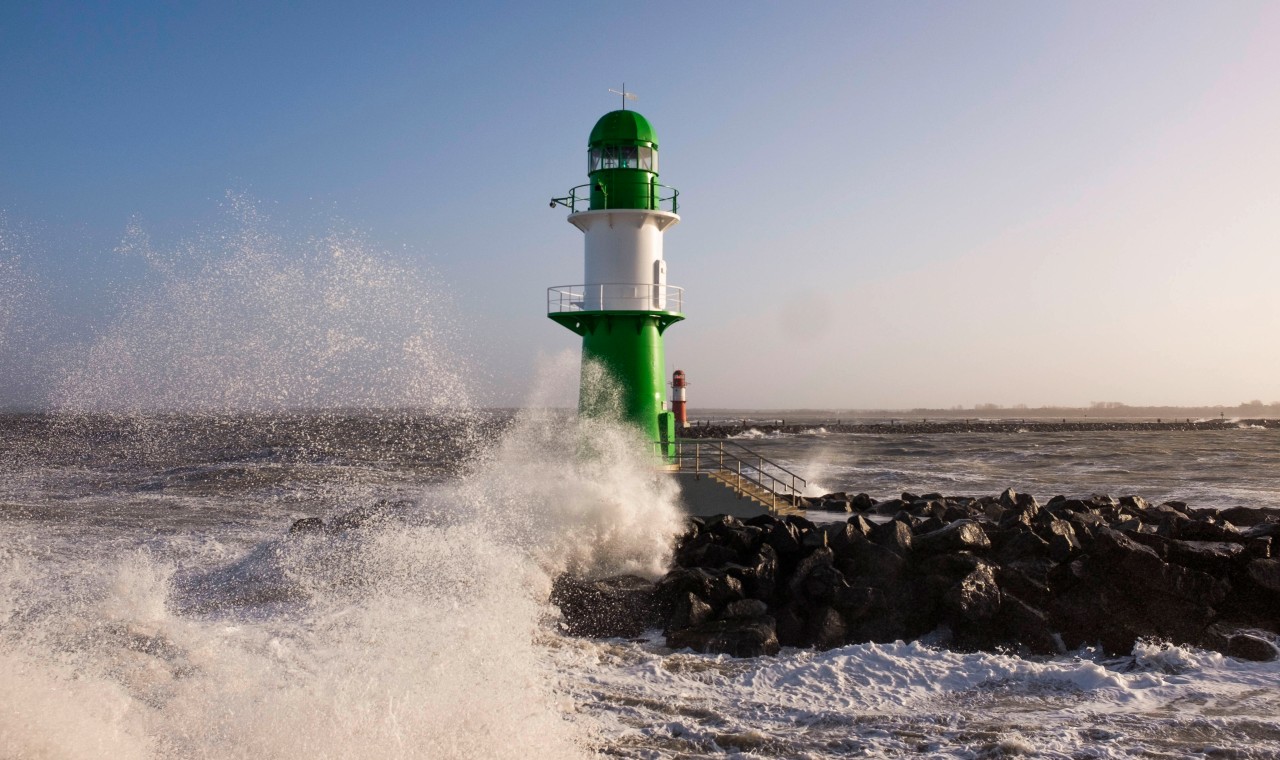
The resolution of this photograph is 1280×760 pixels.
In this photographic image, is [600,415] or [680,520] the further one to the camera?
[600,415]

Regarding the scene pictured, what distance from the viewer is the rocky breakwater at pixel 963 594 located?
8.66 metres

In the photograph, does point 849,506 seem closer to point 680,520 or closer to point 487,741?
point 680,520

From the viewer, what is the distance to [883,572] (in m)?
10.1

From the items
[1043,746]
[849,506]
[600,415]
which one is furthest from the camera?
[849,506]

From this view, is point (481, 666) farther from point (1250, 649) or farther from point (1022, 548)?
point (1250, 649)

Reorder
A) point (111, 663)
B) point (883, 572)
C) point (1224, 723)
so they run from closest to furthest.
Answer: point (1224, 723) < point (111, 663) < point (883, 572)

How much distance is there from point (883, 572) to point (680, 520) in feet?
15.2

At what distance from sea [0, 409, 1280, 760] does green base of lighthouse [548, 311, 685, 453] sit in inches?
20.0

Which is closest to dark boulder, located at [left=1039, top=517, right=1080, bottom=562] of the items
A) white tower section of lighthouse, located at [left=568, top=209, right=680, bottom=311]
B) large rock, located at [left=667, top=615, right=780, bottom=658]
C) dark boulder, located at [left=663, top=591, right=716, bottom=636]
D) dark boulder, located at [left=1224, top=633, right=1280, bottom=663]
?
dark boulder, located at [left=1224, top=633, right=1280, bottom=663]

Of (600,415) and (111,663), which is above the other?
(600,415)

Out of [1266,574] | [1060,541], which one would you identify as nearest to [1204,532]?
[1266,574]

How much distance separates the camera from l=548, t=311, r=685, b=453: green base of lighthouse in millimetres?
15375

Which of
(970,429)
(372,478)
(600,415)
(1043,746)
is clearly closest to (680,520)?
(600,415)

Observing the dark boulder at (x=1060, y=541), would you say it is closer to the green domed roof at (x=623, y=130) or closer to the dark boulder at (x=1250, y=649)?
the dark boulder at (x=1250, y=649)
